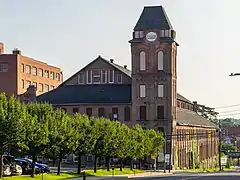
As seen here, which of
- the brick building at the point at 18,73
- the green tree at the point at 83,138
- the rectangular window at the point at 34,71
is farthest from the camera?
the rectangular window at the point at 34,71

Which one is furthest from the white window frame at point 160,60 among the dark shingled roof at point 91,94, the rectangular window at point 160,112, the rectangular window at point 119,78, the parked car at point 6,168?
the parked car at point 6,168

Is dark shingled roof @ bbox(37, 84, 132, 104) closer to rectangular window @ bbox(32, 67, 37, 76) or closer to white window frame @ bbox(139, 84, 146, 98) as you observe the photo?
white window frame @ bbox(139, 84, 146, 98)

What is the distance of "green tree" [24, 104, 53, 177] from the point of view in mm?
48906

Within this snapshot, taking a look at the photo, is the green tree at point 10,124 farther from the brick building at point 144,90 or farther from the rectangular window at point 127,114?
the rectangular window at point 127,114

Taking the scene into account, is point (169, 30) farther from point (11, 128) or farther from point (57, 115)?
point (11, 128)

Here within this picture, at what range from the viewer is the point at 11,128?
46.2 m

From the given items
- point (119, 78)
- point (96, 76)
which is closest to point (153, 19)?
point (119, 78)

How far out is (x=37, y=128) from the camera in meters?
50.0

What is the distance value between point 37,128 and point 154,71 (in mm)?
60565

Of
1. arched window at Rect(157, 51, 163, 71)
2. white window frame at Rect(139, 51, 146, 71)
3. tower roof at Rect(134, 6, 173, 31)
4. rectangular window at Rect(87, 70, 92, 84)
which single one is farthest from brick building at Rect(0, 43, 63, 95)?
arched window at Rect(157, 51, 163, 71)

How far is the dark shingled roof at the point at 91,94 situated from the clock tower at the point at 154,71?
179 inches

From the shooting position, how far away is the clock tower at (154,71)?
354 ft

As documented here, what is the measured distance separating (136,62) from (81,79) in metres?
17.1

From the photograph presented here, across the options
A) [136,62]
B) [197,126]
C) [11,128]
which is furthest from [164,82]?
[11,128]
